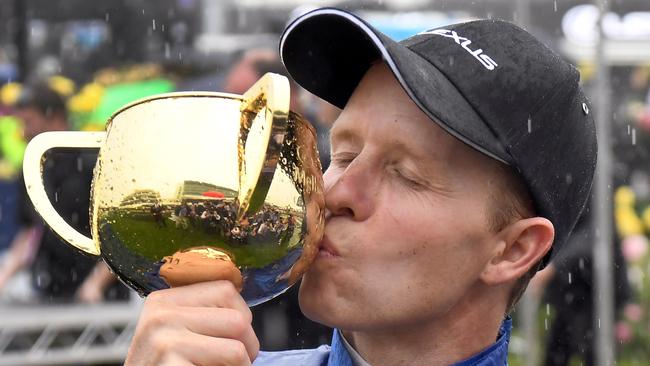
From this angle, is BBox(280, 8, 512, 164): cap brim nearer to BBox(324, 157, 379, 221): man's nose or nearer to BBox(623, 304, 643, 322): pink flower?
BBox(324, 157, 379, 221): man's nose

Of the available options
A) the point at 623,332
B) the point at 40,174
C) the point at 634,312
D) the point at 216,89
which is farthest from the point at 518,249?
the point at 634,312

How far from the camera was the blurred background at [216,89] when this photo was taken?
4.93 metres

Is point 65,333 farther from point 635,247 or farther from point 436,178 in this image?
point 436,178

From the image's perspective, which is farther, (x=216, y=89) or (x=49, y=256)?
(x=49, y=256)

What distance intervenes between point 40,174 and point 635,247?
640 cm

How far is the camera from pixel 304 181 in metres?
1.33

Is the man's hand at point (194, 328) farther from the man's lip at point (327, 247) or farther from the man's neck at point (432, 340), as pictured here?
the man's neck at point (432, 340)

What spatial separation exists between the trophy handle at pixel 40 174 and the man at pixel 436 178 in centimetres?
30

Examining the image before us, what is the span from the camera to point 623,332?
6727mm

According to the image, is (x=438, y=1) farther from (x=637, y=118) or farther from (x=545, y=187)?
(x=545, y=187)

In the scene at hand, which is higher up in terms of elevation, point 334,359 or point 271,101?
point 271,101

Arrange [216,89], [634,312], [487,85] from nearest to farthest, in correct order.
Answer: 1. [487,85]
2. [216,89]
3. [634,312]

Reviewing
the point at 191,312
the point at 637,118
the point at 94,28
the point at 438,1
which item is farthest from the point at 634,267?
the point at 191,312

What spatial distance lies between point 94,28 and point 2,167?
4.21 feet
